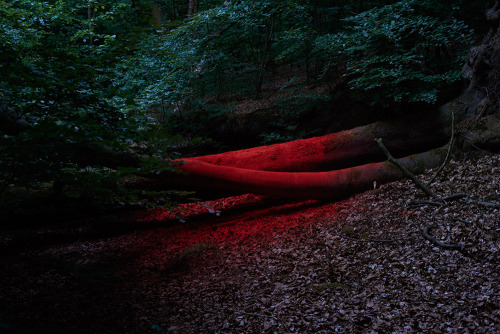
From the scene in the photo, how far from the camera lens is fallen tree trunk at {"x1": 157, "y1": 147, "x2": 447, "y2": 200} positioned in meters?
5.77

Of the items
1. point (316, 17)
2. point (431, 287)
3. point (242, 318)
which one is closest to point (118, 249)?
point (242, 318)

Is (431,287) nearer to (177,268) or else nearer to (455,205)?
(455,205)

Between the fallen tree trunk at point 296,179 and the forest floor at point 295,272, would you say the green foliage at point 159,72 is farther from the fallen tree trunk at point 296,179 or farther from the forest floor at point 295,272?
the fallen tree trunk at point 296,179

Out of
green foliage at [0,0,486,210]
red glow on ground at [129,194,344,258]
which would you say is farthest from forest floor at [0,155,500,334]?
green foliage at [0,0,486,210]

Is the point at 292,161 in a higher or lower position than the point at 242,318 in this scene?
higher

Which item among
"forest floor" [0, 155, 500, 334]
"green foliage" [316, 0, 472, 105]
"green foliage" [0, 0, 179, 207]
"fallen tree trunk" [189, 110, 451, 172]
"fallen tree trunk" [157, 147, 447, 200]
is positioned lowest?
"forest floor" [0, 155, 500, 334]

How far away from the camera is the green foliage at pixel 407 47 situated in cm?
555

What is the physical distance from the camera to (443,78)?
5.59m

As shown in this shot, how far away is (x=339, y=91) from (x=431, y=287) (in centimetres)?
666

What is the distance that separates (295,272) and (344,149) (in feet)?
11.9

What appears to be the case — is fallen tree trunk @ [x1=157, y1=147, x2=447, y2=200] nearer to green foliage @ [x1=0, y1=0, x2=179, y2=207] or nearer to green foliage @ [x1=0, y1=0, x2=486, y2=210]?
green foliage @ [x1=0, y1=0, x2=486, y2=210]

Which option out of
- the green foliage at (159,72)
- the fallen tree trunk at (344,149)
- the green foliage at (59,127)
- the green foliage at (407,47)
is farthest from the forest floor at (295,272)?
the green foliage at (407,47)

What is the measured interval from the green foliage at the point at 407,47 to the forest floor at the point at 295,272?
181 cm

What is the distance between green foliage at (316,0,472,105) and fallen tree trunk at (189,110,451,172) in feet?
2.14
